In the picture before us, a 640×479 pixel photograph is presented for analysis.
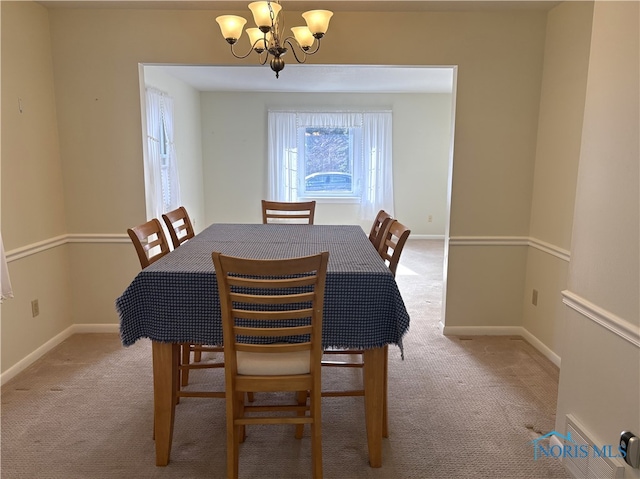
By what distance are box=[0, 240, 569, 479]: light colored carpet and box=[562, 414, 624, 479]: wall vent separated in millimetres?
81

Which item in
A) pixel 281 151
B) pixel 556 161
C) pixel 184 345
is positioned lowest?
pixel 184 345

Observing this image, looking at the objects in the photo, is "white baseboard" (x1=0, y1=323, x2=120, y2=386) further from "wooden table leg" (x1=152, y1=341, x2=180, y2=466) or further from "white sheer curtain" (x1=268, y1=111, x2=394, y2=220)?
"white sheer curtain" (x1=268, y1=111, x2=394, y2=220)

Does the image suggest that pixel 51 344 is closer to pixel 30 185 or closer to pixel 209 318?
pixel 30 185

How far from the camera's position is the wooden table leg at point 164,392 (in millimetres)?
1807

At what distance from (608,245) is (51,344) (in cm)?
333

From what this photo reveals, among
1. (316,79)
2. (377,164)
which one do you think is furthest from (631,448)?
(377,164)

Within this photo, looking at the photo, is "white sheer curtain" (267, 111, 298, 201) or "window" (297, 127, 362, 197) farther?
"window" (297, 127, 362, 197)

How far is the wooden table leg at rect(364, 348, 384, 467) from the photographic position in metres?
1.82

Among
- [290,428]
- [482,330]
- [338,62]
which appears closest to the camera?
[290,428]

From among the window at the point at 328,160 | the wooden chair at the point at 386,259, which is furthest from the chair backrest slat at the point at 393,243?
the window at the point at 328,160

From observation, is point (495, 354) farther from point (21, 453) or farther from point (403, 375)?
point (21, 453)

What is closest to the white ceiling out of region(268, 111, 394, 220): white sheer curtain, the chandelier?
region(268, 111, 394, 220): white sheer curtain

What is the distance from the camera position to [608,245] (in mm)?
1573

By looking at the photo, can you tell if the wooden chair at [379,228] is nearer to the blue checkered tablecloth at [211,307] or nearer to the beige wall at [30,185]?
the blue checkered tablecloth at [211,307]
